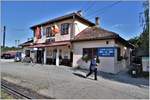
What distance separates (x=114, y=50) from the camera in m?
22.0

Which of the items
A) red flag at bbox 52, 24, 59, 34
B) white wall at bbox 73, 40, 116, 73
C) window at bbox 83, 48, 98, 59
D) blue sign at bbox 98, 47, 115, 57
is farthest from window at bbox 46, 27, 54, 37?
blue sign at bbox 98, 47, 115, 57

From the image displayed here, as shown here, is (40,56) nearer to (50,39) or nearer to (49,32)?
(50,39)

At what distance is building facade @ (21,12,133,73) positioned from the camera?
2270cm

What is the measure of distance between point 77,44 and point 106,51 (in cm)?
452

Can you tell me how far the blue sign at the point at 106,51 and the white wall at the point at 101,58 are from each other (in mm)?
298

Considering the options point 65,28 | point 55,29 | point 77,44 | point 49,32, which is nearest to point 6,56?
point 49,32

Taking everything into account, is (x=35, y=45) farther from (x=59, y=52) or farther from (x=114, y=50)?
(x=114, y=50)

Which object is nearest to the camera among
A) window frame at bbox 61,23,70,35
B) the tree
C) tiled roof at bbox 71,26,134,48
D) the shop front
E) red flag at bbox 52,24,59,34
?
the tree

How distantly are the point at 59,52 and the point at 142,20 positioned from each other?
12.7 meters

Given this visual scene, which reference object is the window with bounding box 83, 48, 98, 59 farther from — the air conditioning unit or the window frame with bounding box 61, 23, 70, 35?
the air conditioning unit

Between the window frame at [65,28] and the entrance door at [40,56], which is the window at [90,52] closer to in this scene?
the window frame at [65,28]

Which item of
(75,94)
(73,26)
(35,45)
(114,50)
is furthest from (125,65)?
(75,94)

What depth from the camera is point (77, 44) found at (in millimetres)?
26156

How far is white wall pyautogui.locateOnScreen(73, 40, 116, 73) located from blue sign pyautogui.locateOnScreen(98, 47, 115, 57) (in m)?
0.30
